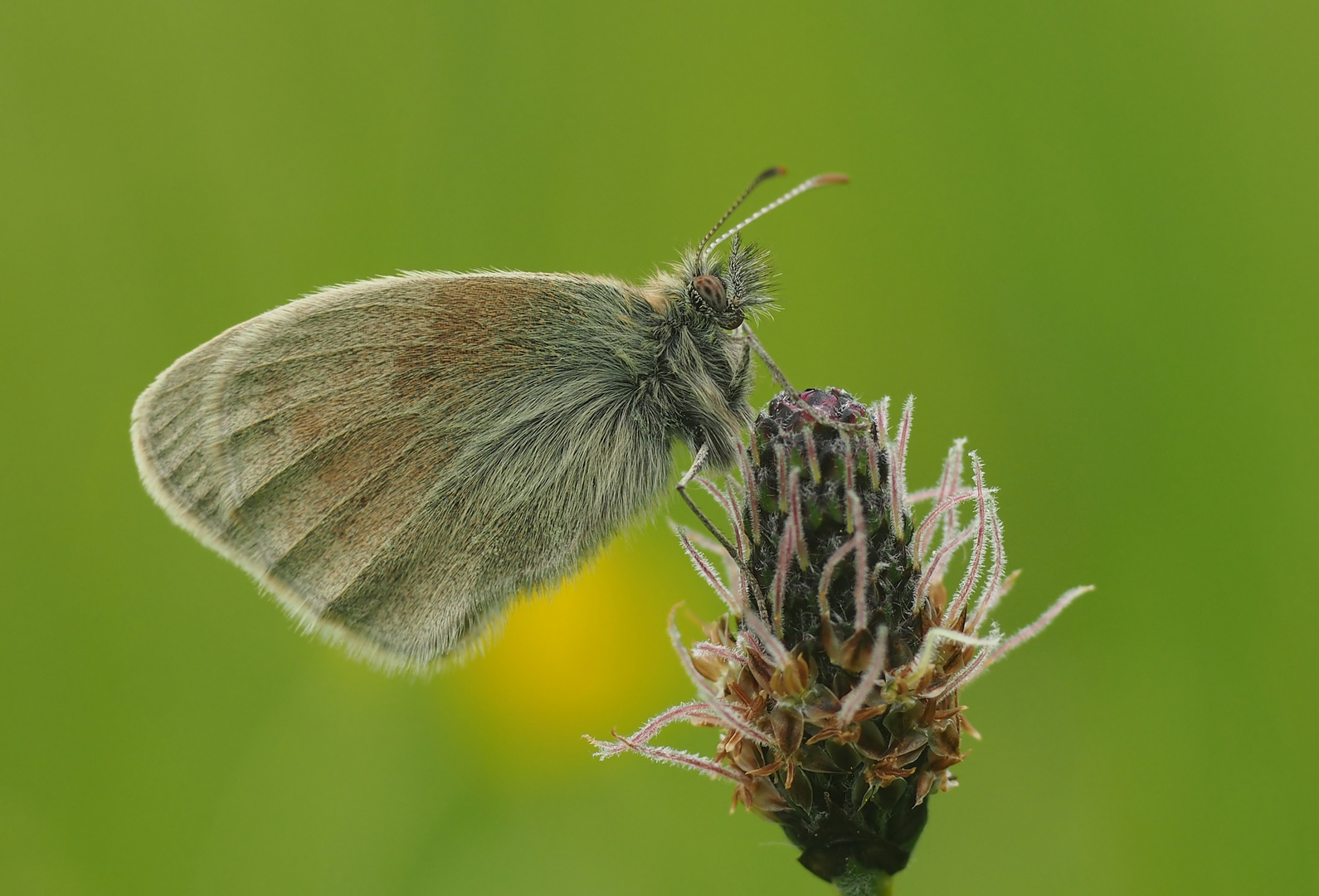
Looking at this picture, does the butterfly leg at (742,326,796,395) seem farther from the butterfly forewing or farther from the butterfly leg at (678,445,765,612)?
the butterfly forewing

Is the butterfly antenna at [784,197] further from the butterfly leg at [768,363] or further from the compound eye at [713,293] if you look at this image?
the butterfly leg at [768,363]

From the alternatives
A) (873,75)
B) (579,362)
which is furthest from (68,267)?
(873,75)

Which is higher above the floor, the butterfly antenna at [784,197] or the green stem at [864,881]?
the butterfly antenna at [784,197]

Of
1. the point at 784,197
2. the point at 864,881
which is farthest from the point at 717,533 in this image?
the point at 784,197

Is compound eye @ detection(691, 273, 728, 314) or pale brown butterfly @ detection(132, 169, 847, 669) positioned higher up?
compound eye @ detection(691, 273, 728, 314)

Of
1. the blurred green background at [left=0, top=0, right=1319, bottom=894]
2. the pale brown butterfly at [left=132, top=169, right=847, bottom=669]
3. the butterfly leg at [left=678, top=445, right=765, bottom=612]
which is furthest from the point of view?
the blurred green background at [left=0, top=0, right=1319, bottom=894]

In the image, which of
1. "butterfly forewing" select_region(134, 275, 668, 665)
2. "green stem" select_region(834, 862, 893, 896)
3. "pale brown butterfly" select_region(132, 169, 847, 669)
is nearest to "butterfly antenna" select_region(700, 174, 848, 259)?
"pale brown butterfly" select_region(132, 169, 847, 669)

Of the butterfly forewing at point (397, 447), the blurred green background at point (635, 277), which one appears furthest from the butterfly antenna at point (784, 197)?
the blurred green background at point (635, 277)

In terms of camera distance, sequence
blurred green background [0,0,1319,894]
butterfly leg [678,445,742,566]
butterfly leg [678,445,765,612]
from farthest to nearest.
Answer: blurred green background [0,0,1319,894] < butterfly leg [678,445,742,566] < butterfly leg [678,445,765,612]
